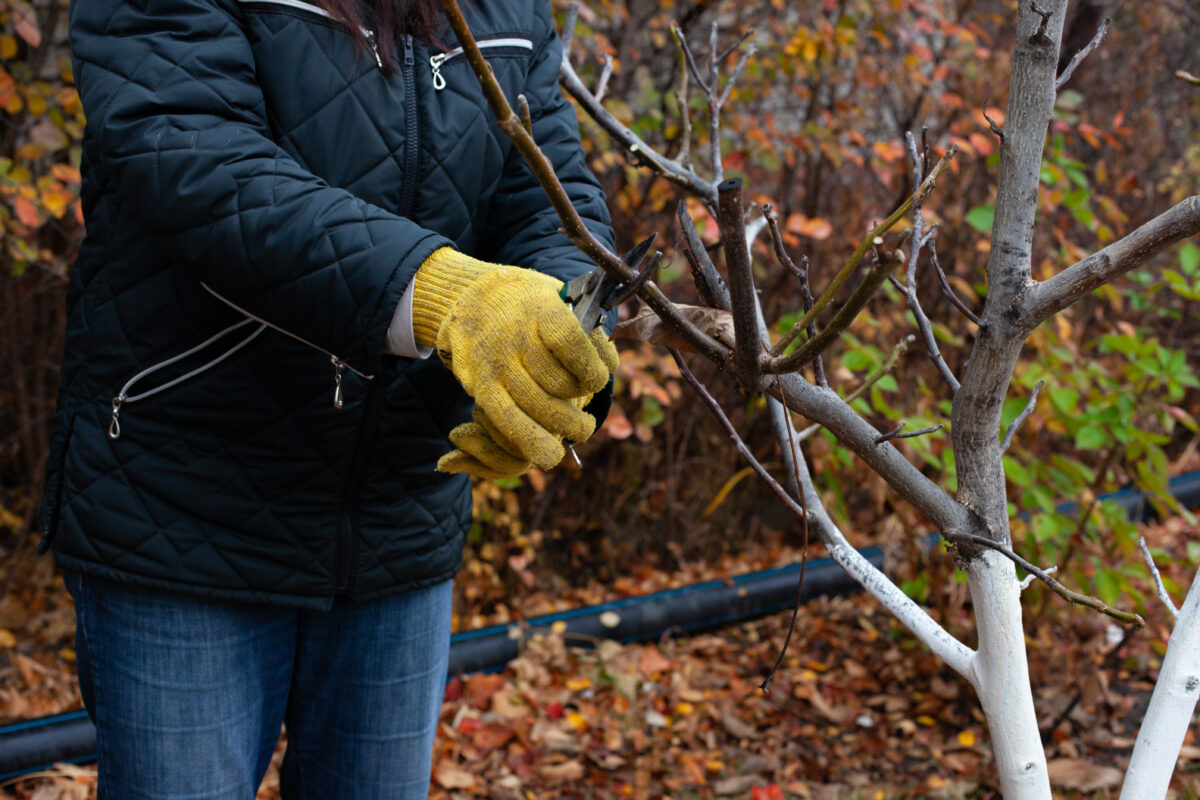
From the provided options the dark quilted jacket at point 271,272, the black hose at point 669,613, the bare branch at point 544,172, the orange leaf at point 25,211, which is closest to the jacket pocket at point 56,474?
the dark quilted jacket at point 271,272

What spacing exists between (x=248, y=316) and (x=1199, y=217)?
113 cm

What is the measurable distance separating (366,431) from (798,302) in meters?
3.16

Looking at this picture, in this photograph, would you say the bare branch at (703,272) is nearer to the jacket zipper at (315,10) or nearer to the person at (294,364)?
the person at (294,364)

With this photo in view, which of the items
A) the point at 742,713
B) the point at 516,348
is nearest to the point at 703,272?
the point at 516,348

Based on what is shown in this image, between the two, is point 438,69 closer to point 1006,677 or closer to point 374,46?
point 374,46

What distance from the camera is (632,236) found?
12.2ft

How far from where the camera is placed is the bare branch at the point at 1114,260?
0.98 m

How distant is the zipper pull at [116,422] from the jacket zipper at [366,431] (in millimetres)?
317

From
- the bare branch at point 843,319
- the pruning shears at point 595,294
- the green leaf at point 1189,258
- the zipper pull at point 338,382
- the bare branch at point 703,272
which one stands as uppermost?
the green leaf at point 1189,258

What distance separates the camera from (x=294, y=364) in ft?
4.26

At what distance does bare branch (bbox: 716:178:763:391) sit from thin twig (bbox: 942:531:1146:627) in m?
0.38

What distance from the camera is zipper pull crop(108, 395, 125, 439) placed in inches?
50.1

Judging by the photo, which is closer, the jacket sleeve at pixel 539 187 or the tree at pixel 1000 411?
the tree at pixel 1000 411

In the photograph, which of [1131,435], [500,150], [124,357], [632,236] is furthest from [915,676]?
[124,357]
